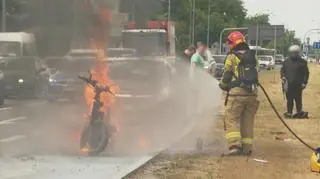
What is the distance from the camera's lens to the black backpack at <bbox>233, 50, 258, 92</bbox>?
9820 mm

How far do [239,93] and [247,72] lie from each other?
323 mm

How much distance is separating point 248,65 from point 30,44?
327cm

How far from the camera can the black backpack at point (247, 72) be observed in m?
9.82

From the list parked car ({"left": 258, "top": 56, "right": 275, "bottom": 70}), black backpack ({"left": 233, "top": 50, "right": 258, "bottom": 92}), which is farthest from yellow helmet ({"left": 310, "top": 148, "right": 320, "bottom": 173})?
parked car ({"left": 258, "top": 56, "right": 275, "bottom": 70})

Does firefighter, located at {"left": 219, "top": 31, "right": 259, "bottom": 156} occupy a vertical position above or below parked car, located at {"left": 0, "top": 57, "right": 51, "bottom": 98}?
above

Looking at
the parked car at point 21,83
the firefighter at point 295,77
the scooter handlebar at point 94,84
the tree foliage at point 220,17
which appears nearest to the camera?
the scooter handlebar at point 94,84

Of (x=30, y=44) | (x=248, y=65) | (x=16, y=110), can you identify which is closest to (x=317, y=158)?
(x=248, y=65)

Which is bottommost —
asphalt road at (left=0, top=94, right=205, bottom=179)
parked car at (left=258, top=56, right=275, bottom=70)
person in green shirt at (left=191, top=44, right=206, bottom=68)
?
parked car at (left=258, top=56, right=275, bottom=70)

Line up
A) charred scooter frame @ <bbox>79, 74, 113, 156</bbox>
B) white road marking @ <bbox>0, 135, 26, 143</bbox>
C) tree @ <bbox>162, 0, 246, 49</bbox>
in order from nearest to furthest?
charred scooter frame @ <bbox>79, 74, 113, 156</bbox> < white road marking @ <bbox>0, 135, 26, 143</bbox> < tree @ <bbox>162, 0, 246, 49</bbox>

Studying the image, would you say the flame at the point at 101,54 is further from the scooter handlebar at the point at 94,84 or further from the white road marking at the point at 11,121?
the white road marking at the point at 11,121

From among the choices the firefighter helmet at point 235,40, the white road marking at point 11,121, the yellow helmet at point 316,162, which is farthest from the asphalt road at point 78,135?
the yellow helmet at point 316,162

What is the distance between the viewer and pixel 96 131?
31.5 ft

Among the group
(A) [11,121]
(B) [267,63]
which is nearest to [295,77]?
(A) [11,121]

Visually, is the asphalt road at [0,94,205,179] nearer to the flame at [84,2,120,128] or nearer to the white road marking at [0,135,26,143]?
the white road marking at [0,135,26,143]
